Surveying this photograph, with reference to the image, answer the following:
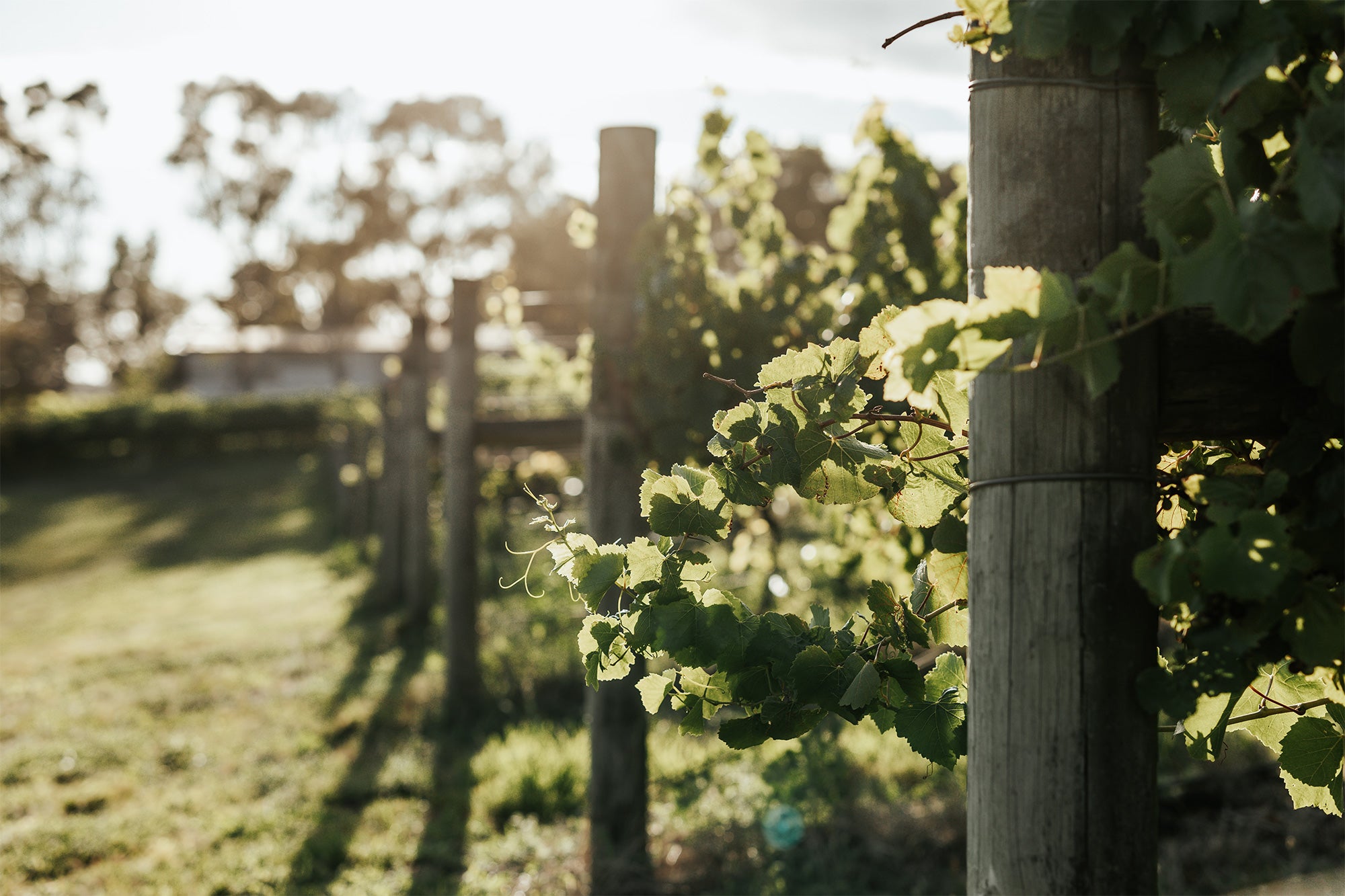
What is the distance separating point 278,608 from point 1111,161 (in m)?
9.76

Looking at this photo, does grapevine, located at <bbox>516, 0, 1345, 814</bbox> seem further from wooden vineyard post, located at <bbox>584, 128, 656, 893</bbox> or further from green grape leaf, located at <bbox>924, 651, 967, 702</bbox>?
wooden vineyard post, located at <bbox>584, 128, 656, 893</bbox>

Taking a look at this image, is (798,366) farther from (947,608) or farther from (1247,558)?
(1247,558)

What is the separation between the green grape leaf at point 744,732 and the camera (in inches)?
66.3

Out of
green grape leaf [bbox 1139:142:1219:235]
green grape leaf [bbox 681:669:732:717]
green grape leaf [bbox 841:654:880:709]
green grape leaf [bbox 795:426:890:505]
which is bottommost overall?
green grape leaf [bbox 681:669:732:717]

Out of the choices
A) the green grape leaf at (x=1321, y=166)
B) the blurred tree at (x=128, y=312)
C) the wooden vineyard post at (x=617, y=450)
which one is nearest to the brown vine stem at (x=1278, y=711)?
the green grape leaf at (x=1321, y=166)

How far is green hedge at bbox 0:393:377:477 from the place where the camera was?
24531 millimetres

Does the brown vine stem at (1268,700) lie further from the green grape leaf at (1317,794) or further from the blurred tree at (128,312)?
the blurred tree at (128,312)

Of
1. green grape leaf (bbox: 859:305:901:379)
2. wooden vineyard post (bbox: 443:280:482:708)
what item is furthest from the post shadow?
green grape leaf (bbox: 859:305:901:379)

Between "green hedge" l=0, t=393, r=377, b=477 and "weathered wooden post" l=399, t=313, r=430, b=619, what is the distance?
16.0 m

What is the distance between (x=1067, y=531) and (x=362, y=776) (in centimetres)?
469

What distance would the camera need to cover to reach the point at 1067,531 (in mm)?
1390

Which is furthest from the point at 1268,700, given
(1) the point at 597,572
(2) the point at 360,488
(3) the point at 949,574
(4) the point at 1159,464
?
(2) the point at 360,488

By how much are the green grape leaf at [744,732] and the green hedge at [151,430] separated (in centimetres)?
2310

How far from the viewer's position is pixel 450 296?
6988 millimetres
